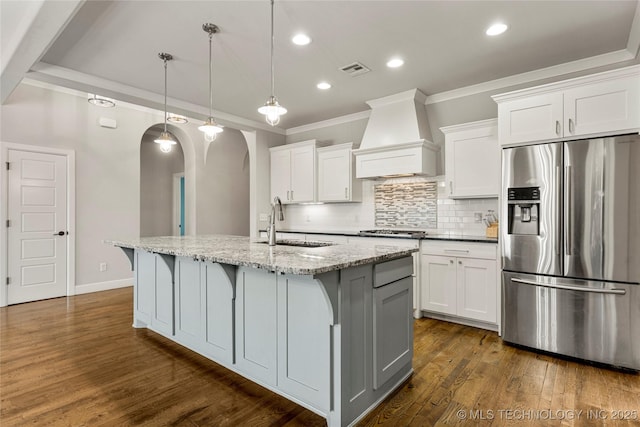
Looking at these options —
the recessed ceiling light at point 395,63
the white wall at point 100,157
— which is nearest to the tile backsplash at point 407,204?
the recessed ceiling light at point 395,63

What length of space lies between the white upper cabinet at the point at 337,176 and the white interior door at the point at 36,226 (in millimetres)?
3609

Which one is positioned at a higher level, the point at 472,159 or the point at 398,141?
the point at 398,141

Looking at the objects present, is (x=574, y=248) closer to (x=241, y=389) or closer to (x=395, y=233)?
(x=395, y=233)

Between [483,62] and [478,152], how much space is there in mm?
881

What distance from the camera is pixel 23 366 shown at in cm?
261

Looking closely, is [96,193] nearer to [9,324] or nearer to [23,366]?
[9,324]

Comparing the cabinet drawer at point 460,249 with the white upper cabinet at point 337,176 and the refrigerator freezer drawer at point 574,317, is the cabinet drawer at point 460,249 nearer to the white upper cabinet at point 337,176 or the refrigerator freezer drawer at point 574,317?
the refrigerator freezer drawer at point 574,317

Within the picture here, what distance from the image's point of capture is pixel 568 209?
2711 millimetres

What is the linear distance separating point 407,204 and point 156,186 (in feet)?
17.9

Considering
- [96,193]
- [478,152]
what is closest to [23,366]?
[96,193]

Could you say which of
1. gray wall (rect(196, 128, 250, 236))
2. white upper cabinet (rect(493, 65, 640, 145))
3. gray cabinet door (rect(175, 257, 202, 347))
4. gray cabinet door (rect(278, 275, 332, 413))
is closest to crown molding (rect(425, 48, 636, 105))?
white upper cabinet (rect(493, 65, 640, 145))

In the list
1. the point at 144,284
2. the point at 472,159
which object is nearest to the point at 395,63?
the point at 472,159

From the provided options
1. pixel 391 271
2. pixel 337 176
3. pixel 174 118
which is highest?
pixel 174 118

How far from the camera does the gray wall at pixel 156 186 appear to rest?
708cm
